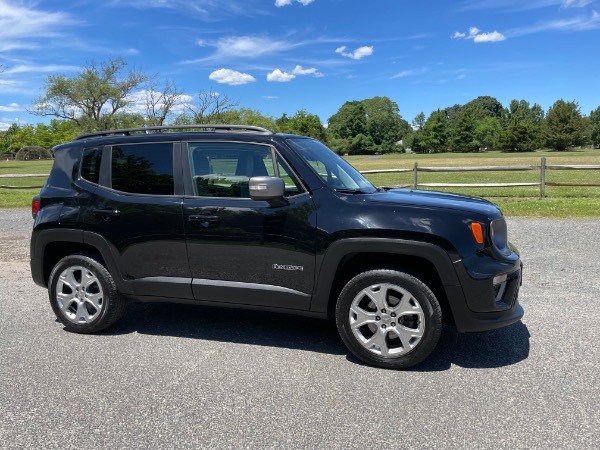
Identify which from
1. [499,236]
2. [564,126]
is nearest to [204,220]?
[499,236]

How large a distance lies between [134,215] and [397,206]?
84.6 inches

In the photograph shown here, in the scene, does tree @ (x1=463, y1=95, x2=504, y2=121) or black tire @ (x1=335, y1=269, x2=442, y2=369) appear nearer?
black tire @ (x1=335, y1=269, x2=442, y2=369)

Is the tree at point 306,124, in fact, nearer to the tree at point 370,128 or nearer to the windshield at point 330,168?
the tree at point 370,128

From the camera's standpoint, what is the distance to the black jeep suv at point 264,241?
11.7 ft

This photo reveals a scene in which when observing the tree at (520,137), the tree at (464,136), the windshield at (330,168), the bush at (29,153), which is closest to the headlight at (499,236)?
the windshield at (330,168)

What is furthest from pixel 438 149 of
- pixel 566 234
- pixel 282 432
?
pixel 282 432

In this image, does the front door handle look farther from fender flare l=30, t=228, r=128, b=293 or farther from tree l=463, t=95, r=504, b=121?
tree l=463, t=95, r=504, b=121

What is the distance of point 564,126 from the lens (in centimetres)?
10200

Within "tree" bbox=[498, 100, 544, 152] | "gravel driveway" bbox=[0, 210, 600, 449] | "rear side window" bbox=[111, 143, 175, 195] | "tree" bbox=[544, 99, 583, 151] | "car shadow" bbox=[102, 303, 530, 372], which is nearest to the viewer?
"gravel driveway" bbox=[0, 210, 600, 449]

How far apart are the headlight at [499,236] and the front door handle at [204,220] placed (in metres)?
2.07

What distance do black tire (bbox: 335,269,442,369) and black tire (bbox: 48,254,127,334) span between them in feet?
6.64

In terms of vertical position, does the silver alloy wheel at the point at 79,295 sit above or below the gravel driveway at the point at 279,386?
above

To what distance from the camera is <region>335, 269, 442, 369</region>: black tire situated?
357cm

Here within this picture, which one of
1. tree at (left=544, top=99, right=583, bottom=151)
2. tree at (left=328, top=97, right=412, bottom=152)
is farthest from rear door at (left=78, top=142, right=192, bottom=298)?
tree at (left=328, top=97, right=412, bottom=152)
